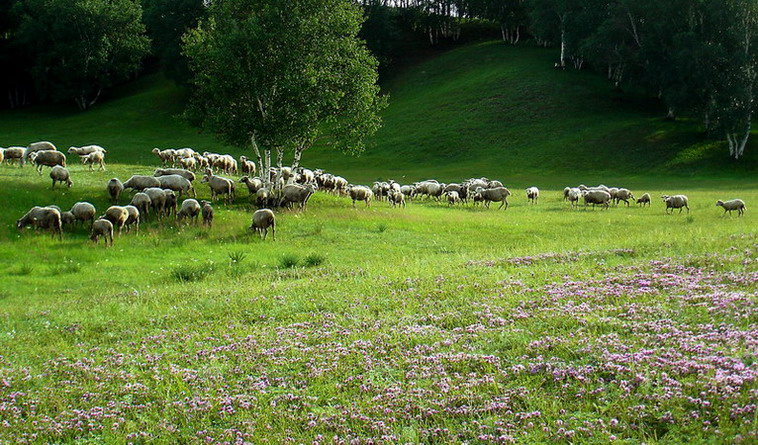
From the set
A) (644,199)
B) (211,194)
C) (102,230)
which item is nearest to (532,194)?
(644,199)

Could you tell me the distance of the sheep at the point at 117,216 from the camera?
24.1 metres

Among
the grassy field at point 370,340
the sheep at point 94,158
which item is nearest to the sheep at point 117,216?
the grassy field at point 370,340

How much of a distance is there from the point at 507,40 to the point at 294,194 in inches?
3911

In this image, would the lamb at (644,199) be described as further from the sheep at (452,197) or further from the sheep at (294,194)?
the sheep at (294,194)

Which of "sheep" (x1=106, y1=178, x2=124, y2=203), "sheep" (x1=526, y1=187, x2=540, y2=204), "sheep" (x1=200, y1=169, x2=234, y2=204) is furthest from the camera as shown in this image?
"sheep" (x1=526, y1=187, x2=540, y2=204)

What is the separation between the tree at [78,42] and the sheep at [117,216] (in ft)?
255

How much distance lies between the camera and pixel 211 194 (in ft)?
112

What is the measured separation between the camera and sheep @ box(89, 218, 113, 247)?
23078 millimetres

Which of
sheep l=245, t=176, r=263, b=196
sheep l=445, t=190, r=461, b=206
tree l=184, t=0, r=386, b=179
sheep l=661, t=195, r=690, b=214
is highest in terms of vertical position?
tree l=184, t=0, r=386, b=179

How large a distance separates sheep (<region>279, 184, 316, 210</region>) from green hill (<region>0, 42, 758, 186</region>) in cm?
2454

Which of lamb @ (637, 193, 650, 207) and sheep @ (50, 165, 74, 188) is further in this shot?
lamb @ (637, 193, 650, 207)

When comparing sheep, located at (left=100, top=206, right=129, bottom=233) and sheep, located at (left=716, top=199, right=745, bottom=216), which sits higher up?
sheep, located at (left=100, top=206, right=129, bottom=233)

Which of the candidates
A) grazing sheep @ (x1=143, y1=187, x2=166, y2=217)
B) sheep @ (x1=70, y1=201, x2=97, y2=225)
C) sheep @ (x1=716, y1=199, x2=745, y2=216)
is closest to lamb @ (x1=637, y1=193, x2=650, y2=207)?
sheep @ (x1=716, y1=199, x2=745, y2=216)

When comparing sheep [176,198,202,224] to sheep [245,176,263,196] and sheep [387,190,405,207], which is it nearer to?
sheep [245,176,263,196]
